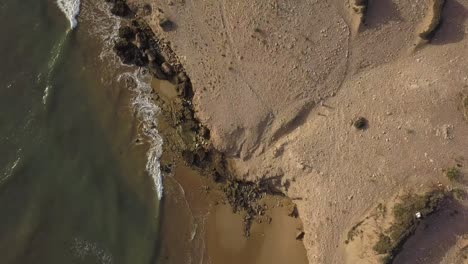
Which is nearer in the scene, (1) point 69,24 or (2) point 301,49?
(2) point 301,49

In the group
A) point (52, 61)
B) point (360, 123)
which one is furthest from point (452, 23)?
point (52, 61)

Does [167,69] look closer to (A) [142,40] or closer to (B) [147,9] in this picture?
(A) [142,40]

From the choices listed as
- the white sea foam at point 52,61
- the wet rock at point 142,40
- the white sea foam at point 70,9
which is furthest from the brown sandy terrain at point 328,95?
the white sea foam at point 52,61

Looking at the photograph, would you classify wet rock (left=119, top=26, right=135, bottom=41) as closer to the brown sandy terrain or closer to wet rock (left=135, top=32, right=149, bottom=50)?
wet rock (left=135, top=32, right=149, bottom=50)

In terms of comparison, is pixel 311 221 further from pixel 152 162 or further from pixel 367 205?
pixel 152 162

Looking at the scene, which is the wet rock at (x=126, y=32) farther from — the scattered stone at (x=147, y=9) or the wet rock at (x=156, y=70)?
the wet rock at (x=156, y=70)

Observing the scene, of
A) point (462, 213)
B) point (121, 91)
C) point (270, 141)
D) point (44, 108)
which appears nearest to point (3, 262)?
point (44, 108)
